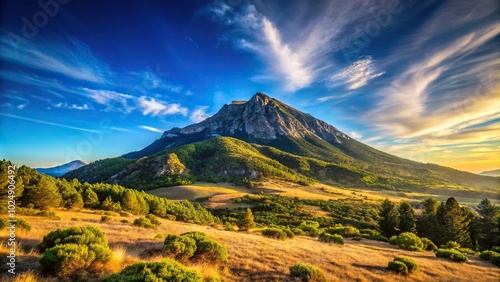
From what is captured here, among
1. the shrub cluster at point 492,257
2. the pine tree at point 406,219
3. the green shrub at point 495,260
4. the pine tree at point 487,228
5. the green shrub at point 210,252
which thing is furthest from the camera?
the pine tree at point 406,219

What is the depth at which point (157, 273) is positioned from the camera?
6.73 m

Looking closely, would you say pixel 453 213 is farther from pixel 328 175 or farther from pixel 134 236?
pixel 328 175

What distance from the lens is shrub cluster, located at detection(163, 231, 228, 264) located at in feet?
37.0

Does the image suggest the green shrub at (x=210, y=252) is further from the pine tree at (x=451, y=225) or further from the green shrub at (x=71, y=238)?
the pine tree at (x=451, y=225)

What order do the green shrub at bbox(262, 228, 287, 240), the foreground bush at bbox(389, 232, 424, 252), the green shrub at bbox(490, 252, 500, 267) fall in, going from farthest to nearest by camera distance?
the foreground bush at bbox(389, 232, 424, 252)
the green shrub at bbox(262, 228, 287, 240)
the green shrub at bbox(490, 252, 500, 267)

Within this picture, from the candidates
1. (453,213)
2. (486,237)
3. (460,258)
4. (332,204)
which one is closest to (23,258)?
(460,258)

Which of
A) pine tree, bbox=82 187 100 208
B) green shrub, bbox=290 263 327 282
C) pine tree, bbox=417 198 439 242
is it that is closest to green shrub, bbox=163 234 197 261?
green shrub, bbox=290 263 327 282

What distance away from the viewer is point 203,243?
1213 cm

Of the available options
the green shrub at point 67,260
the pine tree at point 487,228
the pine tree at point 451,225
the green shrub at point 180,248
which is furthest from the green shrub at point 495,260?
the green shrub at point 67,260

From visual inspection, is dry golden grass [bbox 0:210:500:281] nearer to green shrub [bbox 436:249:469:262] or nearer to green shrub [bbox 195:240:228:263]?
green shrub [bbox 195:240:228:263]

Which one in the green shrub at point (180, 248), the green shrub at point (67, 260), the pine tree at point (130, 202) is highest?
the green shrub at point (67, 260)

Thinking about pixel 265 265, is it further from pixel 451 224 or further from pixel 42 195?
pixel 451 224

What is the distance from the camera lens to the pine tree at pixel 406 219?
44644 mm

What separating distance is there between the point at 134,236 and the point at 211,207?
222ft
